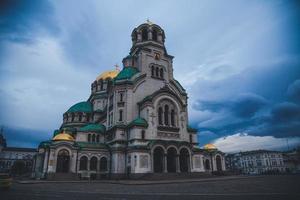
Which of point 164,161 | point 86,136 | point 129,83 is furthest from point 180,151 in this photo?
point 86,136

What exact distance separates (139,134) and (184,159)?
9084mm

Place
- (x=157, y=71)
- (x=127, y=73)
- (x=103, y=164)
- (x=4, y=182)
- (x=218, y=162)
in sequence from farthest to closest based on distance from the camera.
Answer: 1. (x=218, y=162)
2. (x=157, y=71)
3. (x=127, y=73)
4. (x=103, y=164)
5. (x=4, y=182)

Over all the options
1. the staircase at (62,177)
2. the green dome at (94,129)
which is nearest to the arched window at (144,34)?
the green dome at (94,129)

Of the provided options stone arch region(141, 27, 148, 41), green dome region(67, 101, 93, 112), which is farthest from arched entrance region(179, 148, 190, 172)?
green dome region(67, 101, 93, 112)

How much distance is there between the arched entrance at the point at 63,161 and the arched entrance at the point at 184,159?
709 inches

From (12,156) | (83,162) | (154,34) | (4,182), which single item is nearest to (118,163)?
(83,162)

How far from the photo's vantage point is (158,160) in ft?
117

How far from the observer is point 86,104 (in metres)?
55.0

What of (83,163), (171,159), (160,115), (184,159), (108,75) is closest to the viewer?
(83,163)

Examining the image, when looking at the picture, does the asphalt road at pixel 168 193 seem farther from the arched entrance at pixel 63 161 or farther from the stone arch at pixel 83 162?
the stone arch at pixel 83 162

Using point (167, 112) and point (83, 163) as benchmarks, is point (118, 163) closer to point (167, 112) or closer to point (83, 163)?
point (83, 163)

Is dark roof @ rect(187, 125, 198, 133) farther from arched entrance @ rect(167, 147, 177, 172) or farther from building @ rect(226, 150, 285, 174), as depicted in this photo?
building @ rect(226, 150, 285, 174)

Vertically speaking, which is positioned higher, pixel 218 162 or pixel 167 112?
pixel 167 112

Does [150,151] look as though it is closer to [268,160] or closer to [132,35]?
[132,35]
